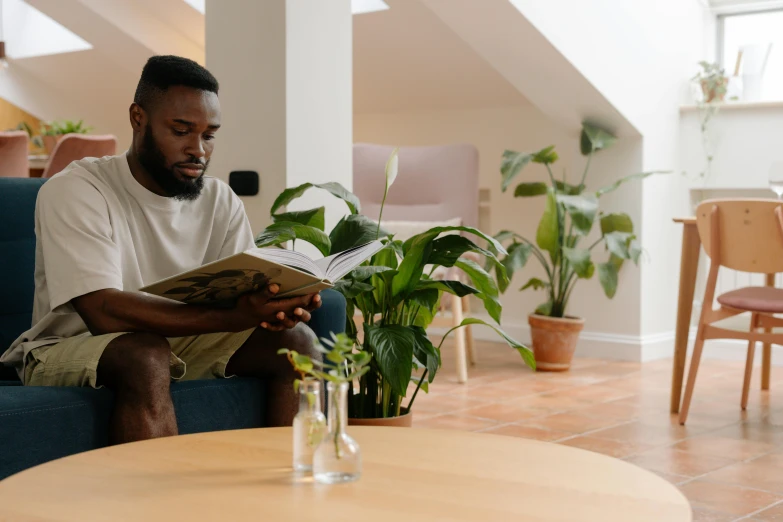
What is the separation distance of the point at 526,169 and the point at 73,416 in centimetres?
380

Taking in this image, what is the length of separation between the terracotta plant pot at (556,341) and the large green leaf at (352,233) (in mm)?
2076

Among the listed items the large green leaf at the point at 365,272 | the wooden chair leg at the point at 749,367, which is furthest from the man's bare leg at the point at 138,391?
the wooden chair leg at the point at 749,367

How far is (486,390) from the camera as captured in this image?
4.12 m

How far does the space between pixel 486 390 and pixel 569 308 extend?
3.49 feet

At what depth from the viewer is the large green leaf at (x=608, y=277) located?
181 inches

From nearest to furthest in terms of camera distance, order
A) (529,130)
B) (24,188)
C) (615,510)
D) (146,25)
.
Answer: (615,510) → (24,188) → (529,130) → (146,25)

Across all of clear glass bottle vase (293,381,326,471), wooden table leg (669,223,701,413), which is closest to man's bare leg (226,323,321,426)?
clear glass bottle vase (293,381,326,471)

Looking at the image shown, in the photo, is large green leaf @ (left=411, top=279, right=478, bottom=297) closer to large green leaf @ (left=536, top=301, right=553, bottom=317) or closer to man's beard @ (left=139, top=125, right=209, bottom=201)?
man's beard @ (left=139, top=125, right=209, bottom=201)

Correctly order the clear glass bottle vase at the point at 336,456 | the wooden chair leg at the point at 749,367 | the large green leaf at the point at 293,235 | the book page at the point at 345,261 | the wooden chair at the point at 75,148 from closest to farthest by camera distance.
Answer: the clear glass bottle vase at the point at 336,456
the book page at the point at 345,261
the large green leaf at the point at 293,235
the wooden chair leg at the point at 749,367
the wooden chair at the point at 75,148

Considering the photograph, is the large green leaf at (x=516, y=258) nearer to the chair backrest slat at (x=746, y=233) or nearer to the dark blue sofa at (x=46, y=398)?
the chair backrest slat at (x=746, y=233)

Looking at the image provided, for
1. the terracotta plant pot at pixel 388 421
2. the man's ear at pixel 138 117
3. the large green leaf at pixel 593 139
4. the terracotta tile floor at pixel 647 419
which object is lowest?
the terracotta tile floor at pixel 647 419

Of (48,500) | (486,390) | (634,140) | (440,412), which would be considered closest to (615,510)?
(48,500)

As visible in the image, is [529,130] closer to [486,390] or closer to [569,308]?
[569,308]

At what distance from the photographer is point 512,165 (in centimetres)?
444
